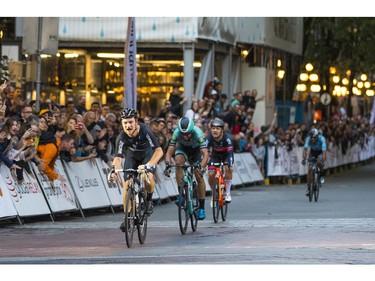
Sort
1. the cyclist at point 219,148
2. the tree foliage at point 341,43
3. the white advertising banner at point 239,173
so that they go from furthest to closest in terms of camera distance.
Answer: the tree foliage at point 341,43 < the white advertising banner at point 239,173 < the cyclist at point 219,148

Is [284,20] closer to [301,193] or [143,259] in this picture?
[301,193]

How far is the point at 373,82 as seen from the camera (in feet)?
274

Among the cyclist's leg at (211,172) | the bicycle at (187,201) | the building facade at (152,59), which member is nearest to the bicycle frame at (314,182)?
the building facade at (152,59)

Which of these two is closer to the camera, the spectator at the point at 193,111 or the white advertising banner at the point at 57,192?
the white advertising banner at the point at 57,192

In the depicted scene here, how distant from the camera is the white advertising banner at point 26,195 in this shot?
21344 millimetres

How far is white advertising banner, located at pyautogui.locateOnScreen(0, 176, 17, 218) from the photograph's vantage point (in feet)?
68.6

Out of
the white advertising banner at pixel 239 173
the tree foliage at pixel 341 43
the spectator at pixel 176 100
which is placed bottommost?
the white advertising banner at pixel 239 173

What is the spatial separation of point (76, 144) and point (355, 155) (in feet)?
118

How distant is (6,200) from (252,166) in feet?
59.7

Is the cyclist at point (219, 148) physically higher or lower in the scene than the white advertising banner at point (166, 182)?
higher

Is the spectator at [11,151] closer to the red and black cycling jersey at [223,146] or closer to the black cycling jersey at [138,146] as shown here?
the black cycling jersey at [138,146]

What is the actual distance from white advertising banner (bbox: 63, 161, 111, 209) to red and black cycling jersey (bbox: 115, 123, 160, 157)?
511cm

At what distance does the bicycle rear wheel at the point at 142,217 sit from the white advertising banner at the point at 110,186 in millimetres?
6777

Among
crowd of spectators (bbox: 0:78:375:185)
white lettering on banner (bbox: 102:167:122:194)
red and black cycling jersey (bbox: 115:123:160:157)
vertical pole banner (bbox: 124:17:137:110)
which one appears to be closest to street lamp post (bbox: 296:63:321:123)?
crowd of spectators (bbox: 0:78:375:185)
